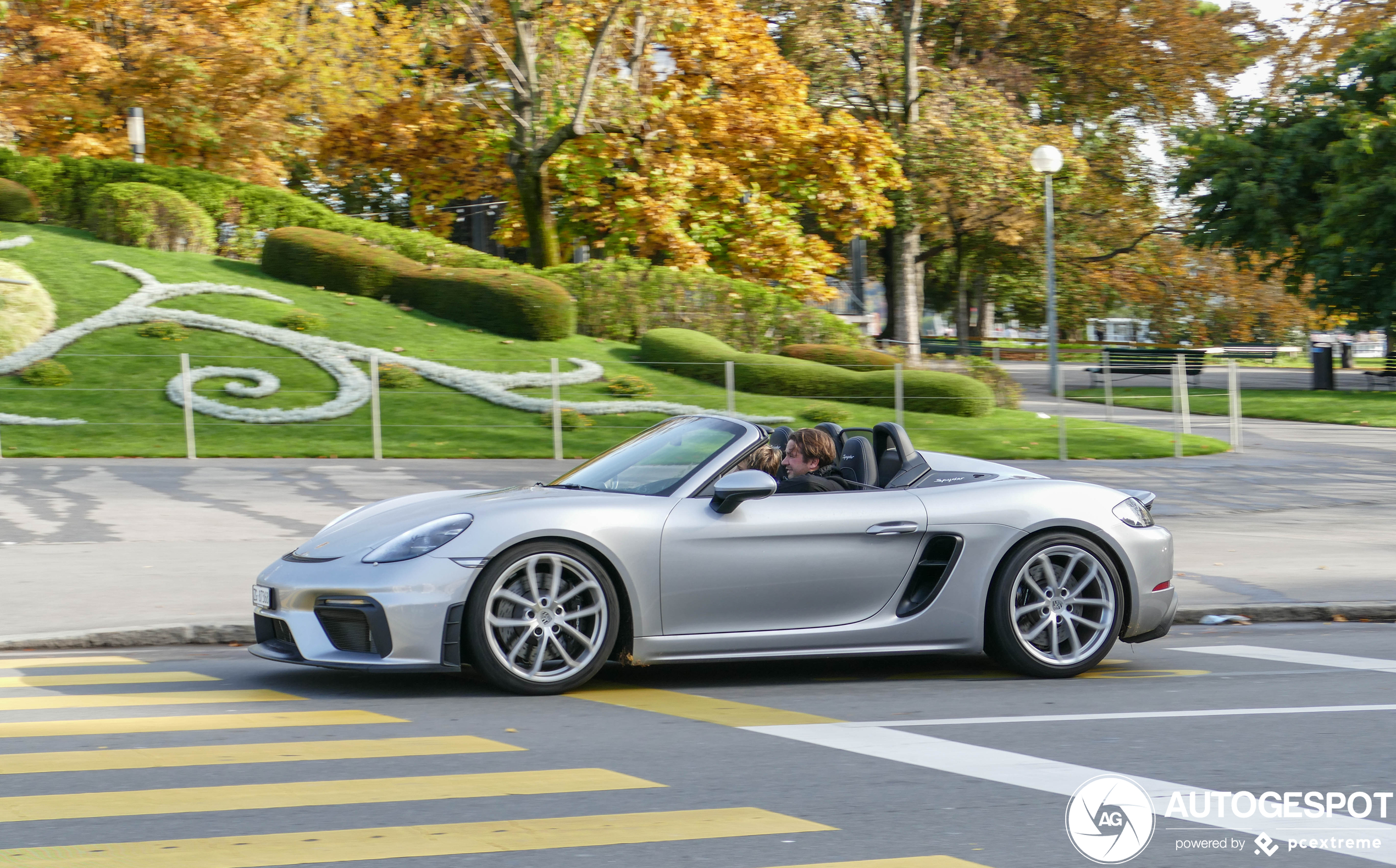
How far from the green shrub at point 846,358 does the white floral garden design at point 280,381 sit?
3912 millimetres

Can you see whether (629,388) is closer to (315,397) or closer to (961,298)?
(315,397)

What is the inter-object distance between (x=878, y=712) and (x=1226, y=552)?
7.14 meters

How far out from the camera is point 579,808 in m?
4.46

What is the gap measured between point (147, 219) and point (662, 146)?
35.9 feet

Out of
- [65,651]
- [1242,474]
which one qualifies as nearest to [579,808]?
[65,651]

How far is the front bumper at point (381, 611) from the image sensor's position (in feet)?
19.6

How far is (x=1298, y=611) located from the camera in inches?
376

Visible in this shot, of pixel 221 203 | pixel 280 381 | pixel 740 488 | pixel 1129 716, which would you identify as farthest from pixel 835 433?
pixel 221 203

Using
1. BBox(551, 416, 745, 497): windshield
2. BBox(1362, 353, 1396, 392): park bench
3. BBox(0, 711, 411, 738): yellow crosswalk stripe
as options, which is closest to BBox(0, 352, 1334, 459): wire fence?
BBox(1362, 353, 1396, 392): park bench

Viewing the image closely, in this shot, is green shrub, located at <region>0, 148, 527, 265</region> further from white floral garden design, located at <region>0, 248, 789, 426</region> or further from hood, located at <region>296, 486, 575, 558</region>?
hood, located at <region>296, 486, 575, 558</region>

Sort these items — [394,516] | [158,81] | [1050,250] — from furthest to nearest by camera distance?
[158,81], [1050,250], [394,516]

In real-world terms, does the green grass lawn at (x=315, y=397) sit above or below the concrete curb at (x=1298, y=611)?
above

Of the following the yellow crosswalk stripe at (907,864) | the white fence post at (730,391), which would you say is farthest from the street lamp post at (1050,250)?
the yellow crosswalk stripe at (907,864)

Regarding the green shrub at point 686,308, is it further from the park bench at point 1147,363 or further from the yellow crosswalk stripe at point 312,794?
the yellow crosswalk stripe at point 312,794
